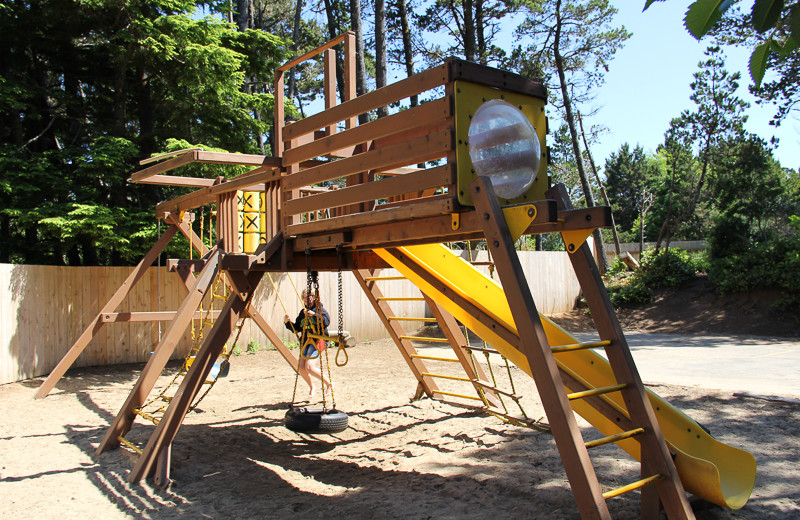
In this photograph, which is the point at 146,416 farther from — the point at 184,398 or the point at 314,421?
the point at 314,421

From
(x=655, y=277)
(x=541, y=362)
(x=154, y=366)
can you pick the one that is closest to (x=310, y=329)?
(x=154, y=366)

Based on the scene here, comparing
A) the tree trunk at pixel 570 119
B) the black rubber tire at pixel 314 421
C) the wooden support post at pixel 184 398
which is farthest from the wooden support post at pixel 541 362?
the tree trunk at pixel 570 119

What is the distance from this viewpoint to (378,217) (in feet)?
14.0

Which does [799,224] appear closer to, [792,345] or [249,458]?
[792,345]

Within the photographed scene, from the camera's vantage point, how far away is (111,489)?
16.3 ft

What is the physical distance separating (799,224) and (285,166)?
17462 millimetres

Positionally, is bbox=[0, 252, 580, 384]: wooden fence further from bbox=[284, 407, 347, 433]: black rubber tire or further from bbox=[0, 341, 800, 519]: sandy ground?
bbox=[284, 407, 347, 433]: black rubber tire

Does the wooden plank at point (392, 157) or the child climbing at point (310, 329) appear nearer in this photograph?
the wooden plank at point (392, 157)

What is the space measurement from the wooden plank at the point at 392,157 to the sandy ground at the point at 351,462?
248 cm

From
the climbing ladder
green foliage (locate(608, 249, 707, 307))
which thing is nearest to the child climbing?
the climbing ladder

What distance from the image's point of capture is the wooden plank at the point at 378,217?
3758 millimetres

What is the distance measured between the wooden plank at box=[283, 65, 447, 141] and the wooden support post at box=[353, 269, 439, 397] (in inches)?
96.5

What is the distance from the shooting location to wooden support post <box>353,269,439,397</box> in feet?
24.3

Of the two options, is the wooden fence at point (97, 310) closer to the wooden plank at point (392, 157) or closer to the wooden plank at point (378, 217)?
the wooden plank at point (378, 217)
